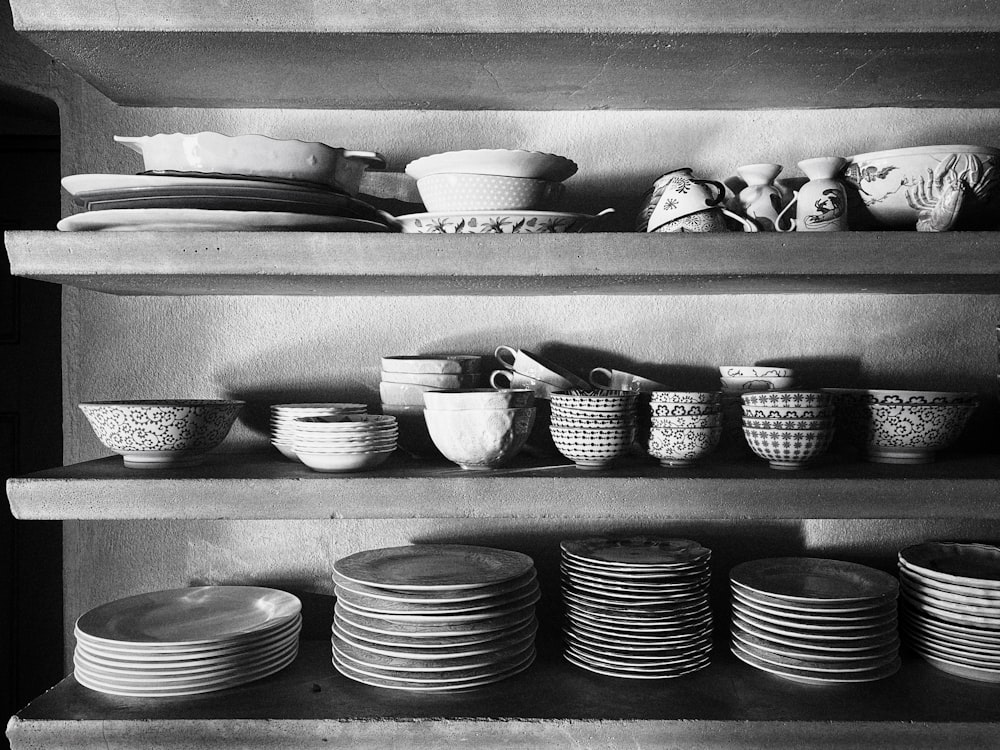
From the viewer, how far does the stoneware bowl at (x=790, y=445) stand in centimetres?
114

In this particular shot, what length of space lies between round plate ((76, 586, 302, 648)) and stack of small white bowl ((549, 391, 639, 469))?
1.78 feet

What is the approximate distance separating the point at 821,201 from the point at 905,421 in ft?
1.18

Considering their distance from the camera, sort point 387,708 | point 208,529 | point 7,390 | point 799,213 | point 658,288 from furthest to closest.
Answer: point 7,390, point 208,529, point 658,288, point 799,213, point 387,708

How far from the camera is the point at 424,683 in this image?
113 centimetres

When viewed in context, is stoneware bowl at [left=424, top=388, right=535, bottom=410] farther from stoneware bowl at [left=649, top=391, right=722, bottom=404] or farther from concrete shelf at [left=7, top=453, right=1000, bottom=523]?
stoneware bowl at [left=649, top=391, right=722, bottom=404]

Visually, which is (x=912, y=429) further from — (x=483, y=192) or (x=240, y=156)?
(x=240, y=156)

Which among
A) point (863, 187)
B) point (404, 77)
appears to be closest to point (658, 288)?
point (863, 187)

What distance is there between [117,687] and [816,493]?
3.46 ft

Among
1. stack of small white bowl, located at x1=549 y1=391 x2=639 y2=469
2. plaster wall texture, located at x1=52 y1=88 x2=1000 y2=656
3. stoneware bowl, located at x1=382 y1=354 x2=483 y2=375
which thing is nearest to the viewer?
stack of small white bowl, located at x1=549 y1=391 x2=639 y2=469

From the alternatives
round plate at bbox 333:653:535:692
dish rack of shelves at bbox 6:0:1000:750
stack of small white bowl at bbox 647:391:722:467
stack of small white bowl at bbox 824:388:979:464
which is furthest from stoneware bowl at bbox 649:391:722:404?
round plate at bbox 333:653:535:692

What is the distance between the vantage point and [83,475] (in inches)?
44.4

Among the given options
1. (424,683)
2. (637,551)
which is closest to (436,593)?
(424,683)

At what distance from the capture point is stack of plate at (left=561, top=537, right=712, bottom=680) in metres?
1.18

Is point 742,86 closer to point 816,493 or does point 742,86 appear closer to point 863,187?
point 863,187
